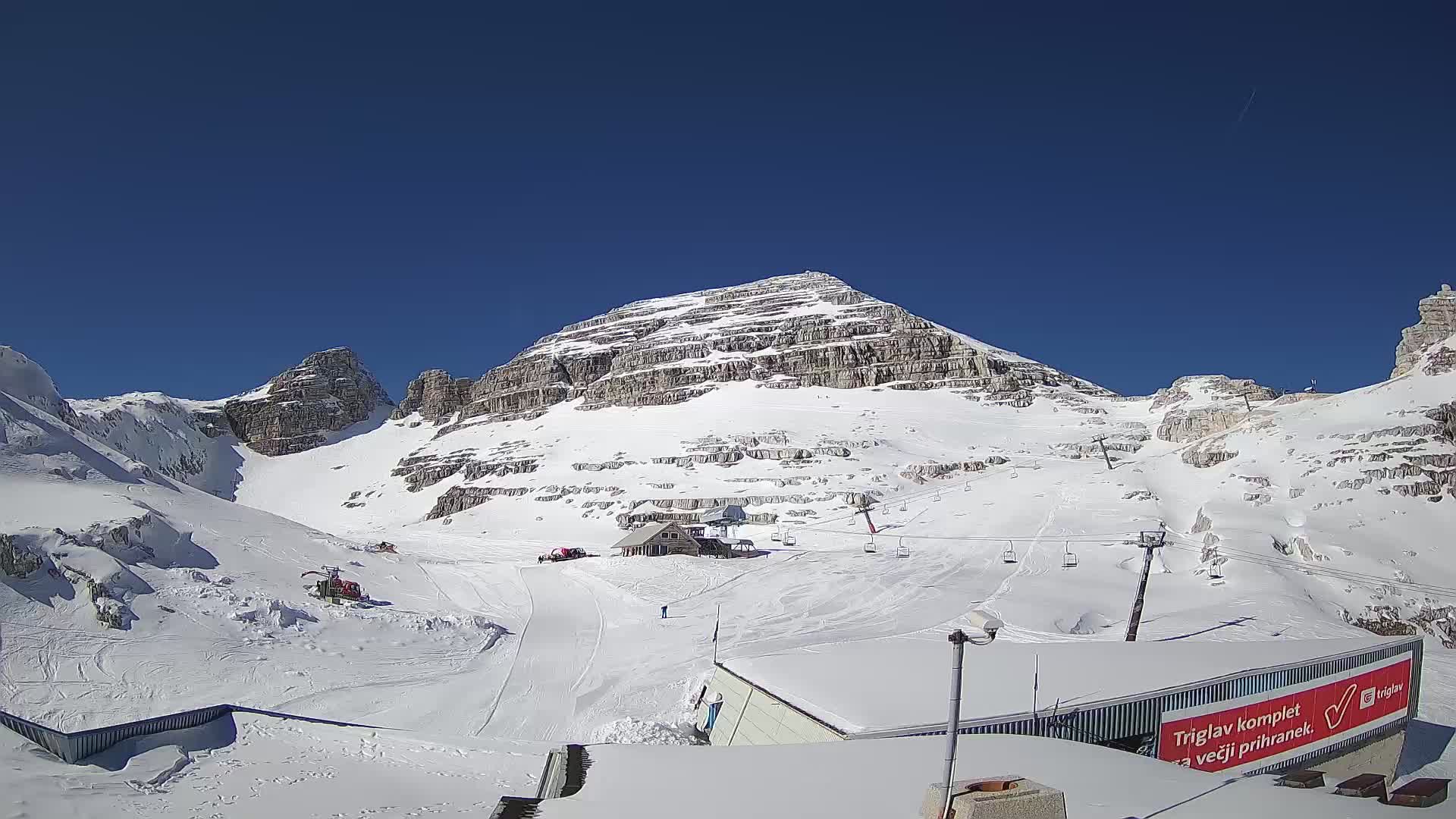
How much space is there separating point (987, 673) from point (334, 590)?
22.4 metres

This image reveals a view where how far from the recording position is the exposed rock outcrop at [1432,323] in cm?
6831

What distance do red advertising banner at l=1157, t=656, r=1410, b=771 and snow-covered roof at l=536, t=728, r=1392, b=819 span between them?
4.17 metres

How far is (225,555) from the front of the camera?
27922 millimetres

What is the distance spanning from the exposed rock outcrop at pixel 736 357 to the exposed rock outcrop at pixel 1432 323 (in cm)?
3623

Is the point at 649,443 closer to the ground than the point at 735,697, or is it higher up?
higher up

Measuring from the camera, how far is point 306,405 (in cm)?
14338

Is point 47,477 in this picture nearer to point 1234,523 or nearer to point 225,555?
point 225,555

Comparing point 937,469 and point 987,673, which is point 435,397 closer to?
point 937,469

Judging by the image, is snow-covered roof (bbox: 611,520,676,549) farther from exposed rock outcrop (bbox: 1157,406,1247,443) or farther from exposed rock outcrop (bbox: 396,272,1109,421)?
exposed rock outcrop (bbox: 396,272,1109,421)

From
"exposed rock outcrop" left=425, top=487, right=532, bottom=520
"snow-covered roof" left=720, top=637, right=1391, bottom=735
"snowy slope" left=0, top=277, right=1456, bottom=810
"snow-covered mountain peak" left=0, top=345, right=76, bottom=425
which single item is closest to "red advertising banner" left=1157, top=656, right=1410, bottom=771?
"snow-covered roof" left=720, top=637, right=1391, bottom=735

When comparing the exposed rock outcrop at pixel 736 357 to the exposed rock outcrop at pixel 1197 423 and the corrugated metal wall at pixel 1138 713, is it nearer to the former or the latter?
the exposed rock outcrop at pixel 1197 423

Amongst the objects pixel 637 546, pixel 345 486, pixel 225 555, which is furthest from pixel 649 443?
pixel 225 555

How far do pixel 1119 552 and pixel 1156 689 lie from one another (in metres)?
29.3

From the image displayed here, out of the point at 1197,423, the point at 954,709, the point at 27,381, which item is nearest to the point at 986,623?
the point at 954,709
